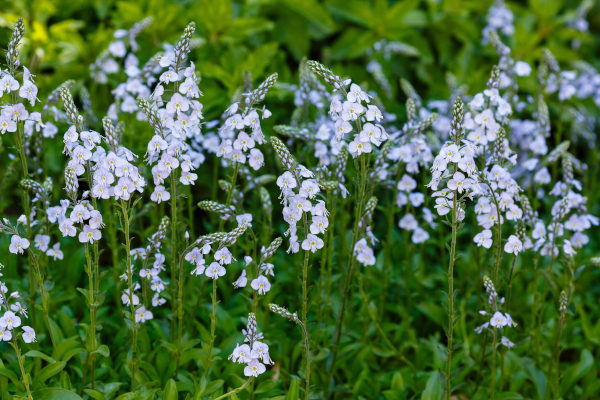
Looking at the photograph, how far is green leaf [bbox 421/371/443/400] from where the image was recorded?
161 inches

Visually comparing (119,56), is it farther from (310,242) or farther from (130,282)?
(310,242)

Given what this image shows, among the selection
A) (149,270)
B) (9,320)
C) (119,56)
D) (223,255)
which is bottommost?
(9,320)

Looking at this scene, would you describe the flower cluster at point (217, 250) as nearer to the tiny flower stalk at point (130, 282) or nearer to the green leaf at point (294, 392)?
the tiny flower stalk at point (130, 282)

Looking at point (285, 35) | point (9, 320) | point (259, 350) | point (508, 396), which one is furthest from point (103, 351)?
point (285, 35)

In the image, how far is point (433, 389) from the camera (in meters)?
4.12

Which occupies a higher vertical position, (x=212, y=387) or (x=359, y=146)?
(x=359, y=146)

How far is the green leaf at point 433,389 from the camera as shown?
4078 millimetres

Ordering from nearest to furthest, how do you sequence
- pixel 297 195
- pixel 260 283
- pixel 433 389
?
pixel 297 195, pixel 260 283, pixel 433 389

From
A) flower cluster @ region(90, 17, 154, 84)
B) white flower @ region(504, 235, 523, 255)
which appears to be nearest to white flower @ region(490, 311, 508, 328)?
white flower @ region(504, 235, 523, 255)

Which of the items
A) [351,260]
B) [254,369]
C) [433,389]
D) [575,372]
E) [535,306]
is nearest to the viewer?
[254,369]

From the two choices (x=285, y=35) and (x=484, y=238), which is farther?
(x=285, y=35)

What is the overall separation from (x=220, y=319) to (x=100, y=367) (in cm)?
85

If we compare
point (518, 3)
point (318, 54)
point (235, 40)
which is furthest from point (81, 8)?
point (518, 3)

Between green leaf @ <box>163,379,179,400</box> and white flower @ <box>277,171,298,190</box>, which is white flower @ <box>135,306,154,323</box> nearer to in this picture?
green leaf @ <box>163,379,179,400</box>
